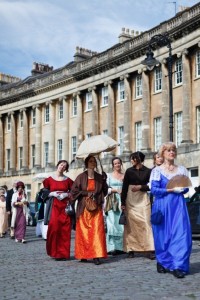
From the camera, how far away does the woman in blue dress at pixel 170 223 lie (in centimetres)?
855

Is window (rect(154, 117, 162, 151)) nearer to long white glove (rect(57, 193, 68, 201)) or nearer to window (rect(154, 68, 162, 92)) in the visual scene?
window (rect(154, 68, 162, 92))

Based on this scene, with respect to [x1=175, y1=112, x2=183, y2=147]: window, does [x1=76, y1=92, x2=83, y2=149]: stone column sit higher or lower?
higher

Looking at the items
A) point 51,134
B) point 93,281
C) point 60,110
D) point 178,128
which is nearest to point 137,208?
point 93,281

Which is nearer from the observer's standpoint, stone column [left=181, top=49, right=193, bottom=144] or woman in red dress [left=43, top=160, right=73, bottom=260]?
woman in red dress [left=43, top=160, right=73, bottom=260]

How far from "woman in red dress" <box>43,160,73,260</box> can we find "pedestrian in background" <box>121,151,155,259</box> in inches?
49.1

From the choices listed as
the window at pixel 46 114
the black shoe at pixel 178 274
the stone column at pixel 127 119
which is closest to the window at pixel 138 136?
the stone column at pixel 127 119

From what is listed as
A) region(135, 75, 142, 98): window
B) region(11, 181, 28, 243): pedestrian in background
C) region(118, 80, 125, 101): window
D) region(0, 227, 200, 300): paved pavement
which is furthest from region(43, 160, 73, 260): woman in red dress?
region(118, 80, 125, 101): window

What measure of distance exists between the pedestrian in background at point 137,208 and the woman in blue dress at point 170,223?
2086mm

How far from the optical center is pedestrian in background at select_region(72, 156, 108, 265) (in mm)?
10589

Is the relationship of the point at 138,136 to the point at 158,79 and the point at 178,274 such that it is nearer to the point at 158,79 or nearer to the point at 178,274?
the point at 158,79

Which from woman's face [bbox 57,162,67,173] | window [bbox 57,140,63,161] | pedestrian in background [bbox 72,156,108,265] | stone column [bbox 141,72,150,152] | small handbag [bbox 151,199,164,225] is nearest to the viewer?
small handbag [bbox 151,199,164,225]

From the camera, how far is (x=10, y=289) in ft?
25.1

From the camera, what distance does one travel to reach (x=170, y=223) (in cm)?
875

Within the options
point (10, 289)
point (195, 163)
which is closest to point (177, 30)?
point (195, 163)
